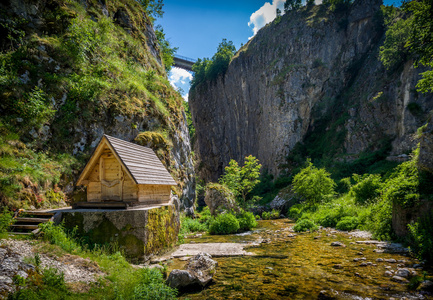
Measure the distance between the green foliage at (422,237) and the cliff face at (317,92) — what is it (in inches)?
825

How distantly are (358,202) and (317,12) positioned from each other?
41.2 m

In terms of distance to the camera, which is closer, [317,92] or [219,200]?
[219,200]

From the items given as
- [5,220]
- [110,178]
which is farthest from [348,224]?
[5,220]

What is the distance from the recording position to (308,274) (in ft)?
Result: 22.5

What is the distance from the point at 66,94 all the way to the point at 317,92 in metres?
37.7

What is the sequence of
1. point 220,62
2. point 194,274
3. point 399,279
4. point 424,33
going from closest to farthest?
1. point 399,279
2. point 194,274
3. point 424,33
4. point 220,62

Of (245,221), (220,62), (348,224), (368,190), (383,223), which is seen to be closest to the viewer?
(383,223)

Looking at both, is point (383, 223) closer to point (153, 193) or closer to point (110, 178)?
point (153, 193)

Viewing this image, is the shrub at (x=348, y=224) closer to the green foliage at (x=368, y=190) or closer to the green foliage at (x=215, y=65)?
the green foliage at (x=368, y=190)

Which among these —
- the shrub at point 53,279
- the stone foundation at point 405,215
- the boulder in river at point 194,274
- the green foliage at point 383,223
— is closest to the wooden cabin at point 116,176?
the boulder in river at point 194,274

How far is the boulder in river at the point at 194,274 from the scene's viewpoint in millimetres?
5867

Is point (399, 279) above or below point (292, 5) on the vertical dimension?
below

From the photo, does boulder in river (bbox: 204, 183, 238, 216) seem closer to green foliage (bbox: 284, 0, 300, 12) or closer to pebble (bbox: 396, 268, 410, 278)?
pebble (bbox: 396, 268, 410, 278)

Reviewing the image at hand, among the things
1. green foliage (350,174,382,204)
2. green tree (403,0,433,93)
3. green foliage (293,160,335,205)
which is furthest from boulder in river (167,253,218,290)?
green foliage (293,160,335,205)
